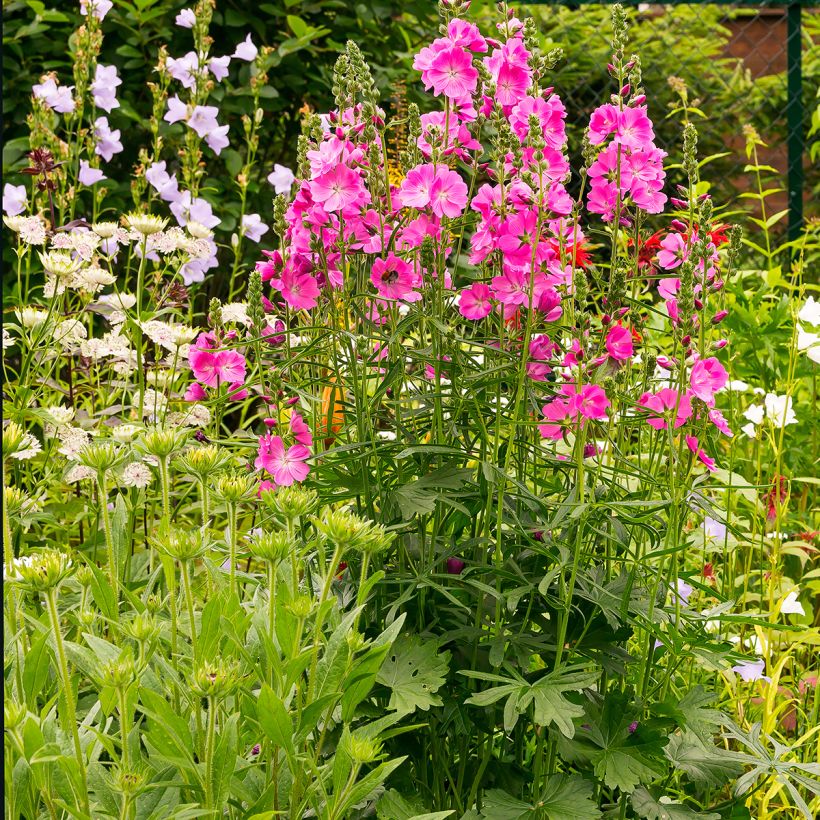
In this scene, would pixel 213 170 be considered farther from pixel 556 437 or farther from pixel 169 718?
pixel 169 718

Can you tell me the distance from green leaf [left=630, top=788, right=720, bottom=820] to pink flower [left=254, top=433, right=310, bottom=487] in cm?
68

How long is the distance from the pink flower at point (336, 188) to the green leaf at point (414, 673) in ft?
2.05

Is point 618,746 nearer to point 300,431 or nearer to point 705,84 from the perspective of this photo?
point 300,431

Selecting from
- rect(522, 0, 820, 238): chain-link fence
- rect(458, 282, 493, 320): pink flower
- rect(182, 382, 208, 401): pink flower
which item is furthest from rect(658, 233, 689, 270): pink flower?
rect(522, 0, 820, 238): chain-link fence

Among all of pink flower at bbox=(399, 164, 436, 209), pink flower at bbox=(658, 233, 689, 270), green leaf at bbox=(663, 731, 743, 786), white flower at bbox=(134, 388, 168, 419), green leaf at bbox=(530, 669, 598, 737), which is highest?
pink flower at bbox=(399, 164, 436, 209)

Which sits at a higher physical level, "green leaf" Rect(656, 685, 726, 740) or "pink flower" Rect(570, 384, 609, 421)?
"pink flower" Rect(570, 384, 609, 421)

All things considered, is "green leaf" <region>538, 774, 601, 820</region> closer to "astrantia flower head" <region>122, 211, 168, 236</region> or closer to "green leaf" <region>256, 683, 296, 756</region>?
"green leaf" <region>256, 683, 296, 756</region>

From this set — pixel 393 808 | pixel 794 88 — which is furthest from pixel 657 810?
pixel 794 88

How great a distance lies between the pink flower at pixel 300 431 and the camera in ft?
5.02

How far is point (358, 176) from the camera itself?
151 cm

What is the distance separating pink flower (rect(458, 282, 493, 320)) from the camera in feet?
5.20

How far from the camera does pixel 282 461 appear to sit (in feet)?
5.05

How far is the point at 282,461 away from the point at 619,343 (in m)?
0.52

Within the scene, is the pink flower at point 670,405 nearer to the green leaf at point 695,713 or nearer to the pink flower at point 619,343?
the pink flower at point 619,343
